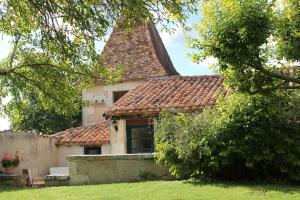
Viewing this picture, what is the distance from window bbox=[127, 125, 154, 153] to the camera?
18.7m

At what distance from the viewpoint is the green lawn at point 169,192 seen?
10758 millimetres

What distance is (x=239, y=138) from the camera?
43.8ft

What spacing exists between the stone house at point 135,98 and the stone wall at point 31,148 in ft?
3.40

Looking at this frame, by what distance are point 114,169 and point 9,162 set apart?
6.58 m

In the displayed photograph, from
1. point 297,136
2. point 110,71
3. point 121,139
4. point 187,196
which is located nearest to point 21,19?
point 110,71

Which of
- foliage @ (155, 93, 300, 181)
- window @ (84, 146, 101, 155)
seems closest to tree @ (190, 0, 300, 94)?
foliage @ (155, 93, 300, 181)

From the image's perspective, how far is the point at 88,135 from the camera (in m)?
23.8

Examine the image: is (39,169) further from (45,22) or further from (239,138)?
(45,22)

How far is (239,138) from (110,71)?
13.0ft

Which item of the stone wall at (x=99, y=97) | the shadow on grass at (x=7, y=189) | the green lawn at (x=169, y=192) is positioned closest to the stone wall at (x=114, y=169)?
the green lawn at (x=169, y=192)

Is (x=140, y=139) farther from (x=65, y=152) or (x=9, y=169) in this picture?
(x=65, y=152)

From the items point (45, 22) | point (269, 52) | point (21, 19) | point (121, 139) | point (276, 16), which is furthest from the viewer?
point (121, 139)

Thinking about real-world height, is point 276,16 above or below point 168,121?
above

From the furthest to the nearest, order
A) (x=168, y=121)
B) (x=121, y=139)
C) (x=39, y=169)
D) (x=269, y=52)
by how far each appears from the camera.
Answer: (x=39, y=169), (x=121, y=139), (x=168, y=121), (x=269, y=52)
